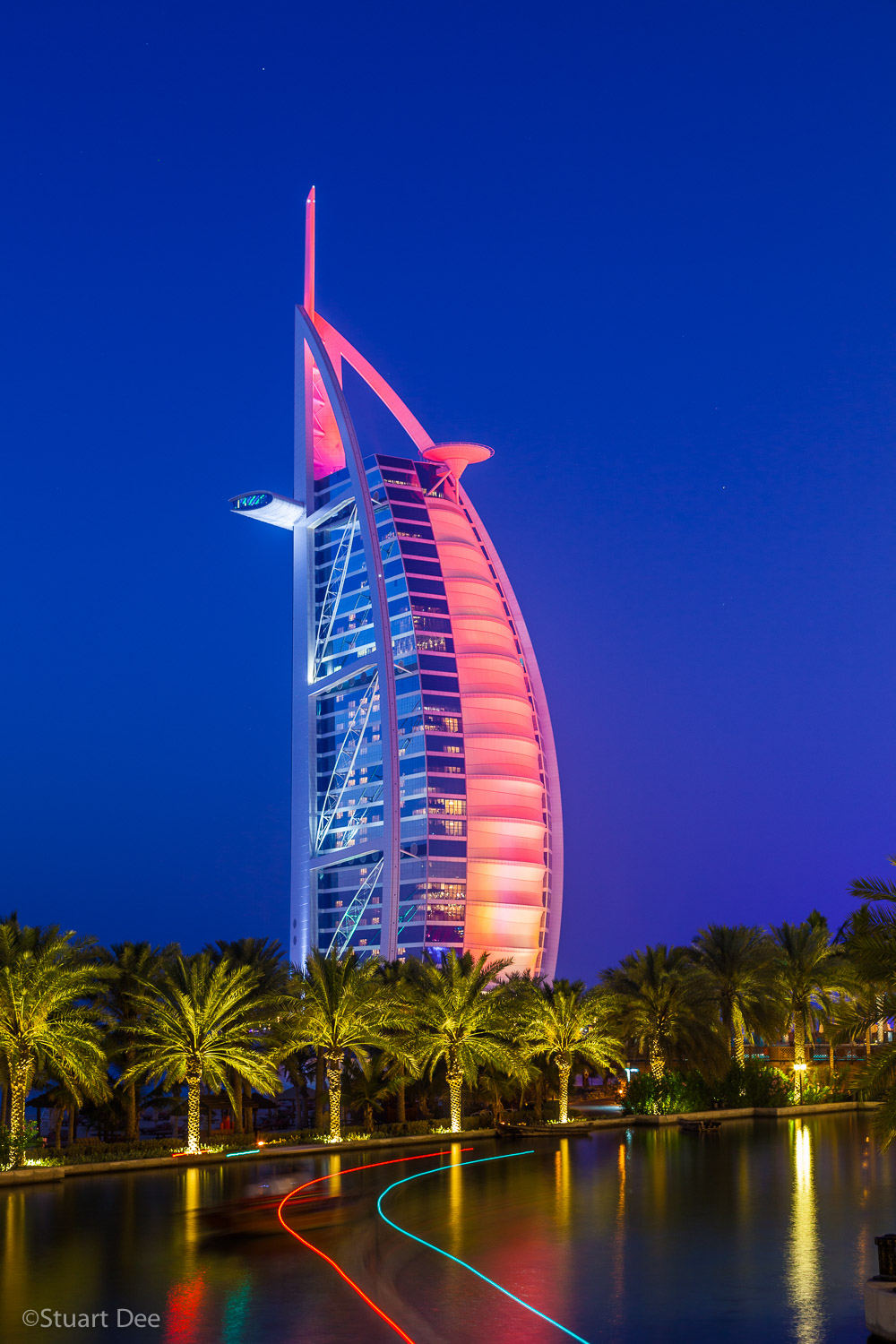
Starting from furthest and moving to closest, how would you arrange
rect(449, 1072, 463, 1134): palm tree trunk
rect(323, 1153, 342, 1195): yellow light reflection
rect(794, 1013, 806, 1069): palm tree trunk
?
rect(794, 1013, 806, 1069): palm tree trunk, rect(449, 1072, 463, 1134): palm tree trunk, rect(323, 1153, 342, 1195): yellow light reflection

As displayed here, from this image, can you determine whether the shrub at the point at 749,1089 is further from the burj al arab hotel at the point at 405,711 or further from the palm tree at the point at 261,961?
the burj al arab hotel at the point at 405,711

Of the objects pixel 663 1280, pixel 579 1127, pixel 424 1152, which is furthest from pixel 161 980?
pixel 663 1280

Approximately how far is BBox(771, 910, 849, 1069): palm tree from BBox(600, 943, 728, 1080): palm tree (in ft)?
23.2

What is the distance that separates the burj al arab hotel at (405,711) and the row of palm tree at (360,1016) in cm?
4561

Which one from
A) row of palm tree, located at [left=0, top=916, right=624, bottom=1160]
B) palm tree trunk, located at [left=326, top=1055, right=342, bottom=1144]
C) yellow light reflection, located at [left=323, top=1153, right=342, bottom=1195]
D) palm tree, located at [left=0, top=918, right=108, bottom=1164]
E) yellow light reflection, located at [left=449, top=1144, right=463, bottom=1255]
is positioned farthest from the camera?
palm tree trunk, located at [left=326, top=1055, right=342, bottom=1144]

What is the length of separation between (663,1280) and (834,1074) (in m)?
49.0

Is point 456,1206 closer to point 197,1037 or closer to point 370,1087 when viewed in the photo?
point 197,1037

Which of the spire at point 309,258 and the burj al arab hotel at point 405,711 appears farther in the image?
the spire at point 309,258

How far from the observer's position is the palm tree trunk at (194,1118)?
4038cm

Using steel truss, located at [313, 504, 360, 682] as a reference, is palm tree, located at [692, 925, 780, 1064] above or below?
below

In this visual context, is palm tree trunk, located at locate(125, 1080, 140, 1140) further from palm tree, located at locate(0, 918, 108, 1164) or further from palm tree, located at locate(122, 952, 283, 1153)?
palm tree, located at locate(0, 918, 108, 1164)

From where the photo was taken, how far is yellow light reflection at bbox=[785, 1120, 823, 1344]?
622 inches

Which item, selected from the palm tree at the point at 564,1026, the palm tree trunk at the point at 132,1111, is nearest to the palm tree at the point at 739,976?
the palm tree at the point at 564,1026

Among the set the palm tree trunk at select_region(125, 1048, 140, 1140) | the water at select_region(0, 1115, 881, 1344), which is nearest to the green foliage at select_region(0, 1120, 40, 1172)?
the water at select_region(0, 1115, 881, 1344)
